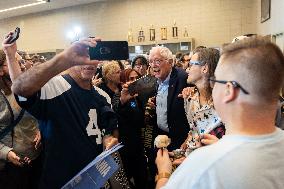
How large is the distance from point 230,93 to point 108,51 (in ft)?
3.69

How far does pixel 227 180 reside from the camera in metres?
0.86

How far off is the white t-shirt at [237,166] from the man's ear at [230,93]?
0.35 ft

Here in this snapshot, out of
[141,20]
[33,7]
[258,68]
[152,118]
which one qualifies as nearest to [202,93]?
[152,118]

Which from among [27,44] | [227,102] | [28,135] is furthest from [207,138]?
[27,44]

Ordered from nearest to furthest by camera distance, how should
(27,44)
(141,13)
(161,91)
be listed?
(161,91), (141,13), (27,44)

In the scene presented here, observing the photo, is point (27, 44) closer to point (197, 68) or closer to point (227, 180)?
point (197, 68)

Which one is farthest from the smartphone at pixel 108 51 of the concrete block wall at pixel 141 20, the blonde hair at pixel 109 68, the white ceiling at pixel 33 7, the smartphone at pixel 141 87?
the white ceiling at pixel 33 7

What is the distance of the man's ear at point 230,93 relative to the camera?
93cm

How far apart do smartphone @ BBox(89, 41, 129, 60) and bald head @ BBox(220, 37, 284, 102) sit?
3.29 feet

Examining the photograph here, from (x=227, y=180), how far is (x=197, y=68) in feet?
5.25

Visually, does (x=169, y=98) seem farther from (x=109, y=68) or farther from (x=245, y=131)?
(x=245, y=131)

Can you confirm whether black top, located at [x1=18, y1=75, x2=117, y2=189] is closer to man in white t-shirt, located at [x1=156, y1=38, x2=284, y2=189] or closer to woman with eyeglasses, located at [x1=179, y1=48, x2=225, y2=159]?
woman with eyeglasses, located at [x1=179, y1=48, x2=225, y2=159]

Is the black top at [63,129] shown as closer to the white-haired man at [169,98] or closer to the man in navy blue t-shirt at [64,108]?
the man in navy blue t-shirt at [64,108]

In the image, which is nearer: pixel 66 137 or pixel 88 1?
pixel 66 137
